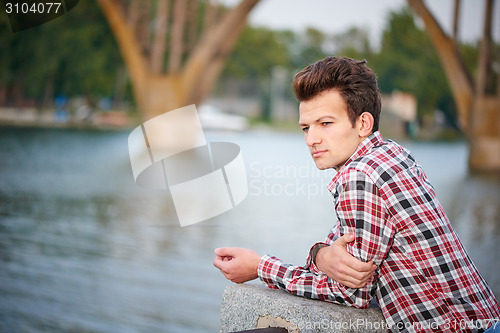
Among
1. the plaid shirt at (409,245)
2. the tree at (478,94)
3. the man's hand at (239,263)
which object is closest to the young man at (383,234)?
the plaid shirt at (409,245)

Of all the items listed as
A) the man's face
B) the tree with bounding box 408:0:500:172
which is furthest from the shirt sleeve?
the tree with bounding box 408:0:500:172

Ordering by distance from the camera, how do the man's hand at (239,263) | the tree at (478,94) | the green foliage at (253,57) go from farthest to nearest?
the green foliage at (253,57) → the tree at (478,94) → the man's hand at (239,263)

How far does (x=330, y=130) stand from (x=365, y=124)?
0.09 metres

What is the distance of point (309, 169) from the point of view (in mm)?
14227

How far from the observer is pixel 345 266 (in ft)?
4.93

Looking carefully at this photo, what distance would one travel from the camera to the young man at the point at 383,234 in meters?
1.46

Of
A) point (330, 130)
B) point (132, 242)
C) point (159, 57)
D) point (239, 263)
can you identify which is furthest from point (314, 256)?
point (159, 57)

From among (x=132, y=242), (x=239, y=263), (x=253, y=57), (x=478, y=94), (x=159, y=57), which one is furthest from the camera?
(x=253, y=57)

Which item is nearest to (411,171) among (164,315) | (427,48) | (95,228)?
(164,315)

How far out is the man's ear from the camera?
64.0 inches

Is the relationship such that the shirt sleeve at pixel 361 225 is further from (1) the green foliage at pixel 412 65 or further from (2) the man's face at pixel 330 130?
(1) the green foliage at pixel 412 65

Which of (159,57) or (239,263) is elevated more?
(159,57)

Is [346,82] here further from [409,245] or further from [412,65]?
[412,65]

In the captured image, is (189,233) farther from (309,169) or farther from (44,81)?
(44,81)
